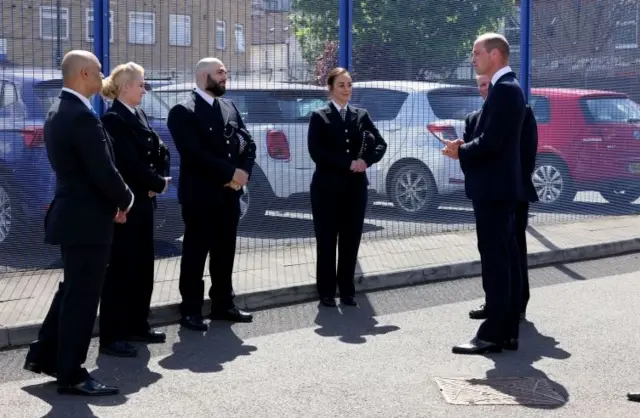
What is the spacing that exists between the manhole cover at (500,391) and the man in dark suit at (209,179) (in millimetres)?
2107

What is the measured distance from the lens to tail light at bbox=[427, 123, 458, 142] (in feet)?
35.6

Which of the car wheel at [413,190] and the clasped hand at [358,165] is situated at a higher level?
the clasped hand at [358,165]

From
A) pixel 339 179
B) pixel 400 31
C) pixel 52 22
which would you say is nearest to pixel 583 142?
pixel 400 31

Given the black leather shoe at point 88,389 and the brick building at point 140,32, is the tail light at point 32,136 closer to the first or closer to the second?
the brick building at point 140,32

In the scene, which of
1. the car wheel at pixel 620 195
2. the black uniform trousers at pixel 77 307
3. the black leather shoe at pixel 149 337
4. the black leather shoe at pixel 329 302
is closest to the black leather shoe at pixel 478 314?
the black leather shoe at pixel 329 302

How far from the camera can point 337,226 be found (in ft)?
27.2

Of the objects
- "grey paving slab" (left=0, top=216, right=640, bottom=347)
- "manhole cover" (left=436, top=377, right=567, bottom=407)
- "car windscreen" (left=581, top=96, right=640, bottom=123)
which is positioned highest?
"car windscreen" (left=581, top=96, right=640, bottom=123)

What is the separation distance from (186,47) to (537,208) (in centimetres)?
481

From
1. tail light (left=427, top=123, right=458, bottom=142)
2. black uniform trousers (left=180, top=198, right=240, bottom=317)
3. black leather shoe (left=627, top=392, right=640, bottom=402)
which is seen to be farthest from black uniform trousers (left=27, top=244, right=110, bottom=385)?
tail light (left=427, top=123, right=458, bottom=142)

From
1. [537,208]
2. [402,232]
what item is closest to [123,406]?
[402,232]

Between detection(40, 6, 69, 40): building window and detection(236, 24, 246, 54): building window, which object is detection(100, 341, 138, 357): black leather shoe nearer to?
detection(40, 6, 69, 40): building window

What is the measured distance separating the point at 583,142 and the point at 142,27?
578 centimetres

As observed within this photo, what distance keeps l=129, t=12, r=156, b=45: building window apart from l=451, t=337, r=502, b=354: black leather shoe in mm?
3998

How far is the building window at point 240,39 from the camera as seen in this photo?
9.52m
